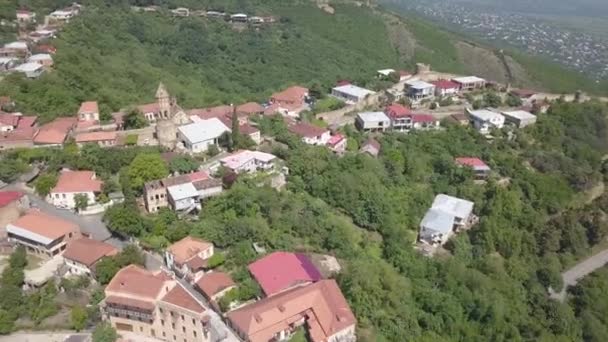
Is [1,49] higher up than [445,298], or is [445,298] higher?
[1,49]

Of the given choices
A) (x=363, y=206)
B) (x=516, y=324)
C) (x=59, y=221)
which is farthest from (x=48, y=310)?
(x=516, y=324)

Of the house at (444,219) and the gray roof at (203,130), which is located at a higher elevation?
the gray roof at (203,130)

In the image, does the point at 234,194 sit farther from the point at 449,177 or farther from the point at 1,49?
the point at 1,49

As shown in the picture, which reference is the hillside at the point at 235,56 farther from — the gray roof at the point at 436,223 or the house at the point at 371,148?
the gray roof at the point at 436,223

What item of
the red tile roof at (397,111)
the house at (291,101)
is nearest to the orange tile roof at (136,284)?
the house at (291,101)

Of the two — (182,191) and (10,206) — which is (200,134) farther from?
(10,206)
